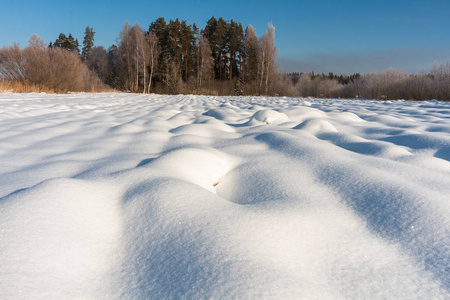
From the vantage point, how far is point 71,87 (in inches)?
554

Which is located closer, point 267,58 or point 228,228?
point 228,228

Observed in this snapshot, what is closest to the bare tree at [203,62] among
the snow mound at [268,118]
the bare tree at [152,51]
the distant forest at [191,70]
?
the distant forest at [191,70]

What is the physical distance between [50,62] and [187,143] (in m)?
15.0

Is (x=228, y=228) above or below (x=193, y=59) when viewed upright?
below

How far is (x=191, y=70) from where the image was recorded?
26.6 meters

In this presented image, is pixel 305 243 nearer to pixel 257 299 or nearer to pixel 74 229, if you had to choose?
pixel 257 299

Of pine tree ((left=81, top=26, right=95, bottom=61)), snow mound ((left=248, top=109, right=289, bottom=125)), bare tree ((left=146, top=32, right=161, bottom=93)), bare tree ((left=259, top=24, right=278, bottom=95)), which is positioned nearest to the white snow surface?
snow mound ((left=248, top=109, right=289, bottom=125))

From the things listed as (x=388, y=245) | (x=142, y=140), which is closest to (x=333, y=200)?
(x=388, y=245)

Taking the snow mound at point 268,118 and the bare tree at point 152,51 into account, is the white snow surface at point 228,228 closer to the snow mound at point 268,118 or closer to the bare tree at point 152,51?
→ the snow mound at point 268,118

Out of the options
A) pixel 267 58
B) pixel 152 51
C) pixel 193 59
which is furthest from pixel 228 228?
pixel 193 59

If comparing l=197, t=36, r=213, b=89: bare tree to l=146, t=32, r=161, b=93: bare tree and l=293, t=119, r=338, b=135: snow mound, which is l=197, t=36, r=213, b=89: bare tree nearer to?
l=146, t=32, r=161, b=93: bare tree

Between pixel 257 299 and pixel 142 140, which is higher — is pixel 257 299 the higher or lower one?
the lower one

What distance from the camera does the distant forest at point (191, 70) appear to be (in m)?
11.6

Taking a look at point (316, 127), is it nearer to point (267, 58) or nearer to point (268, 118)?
point (268, 118)
